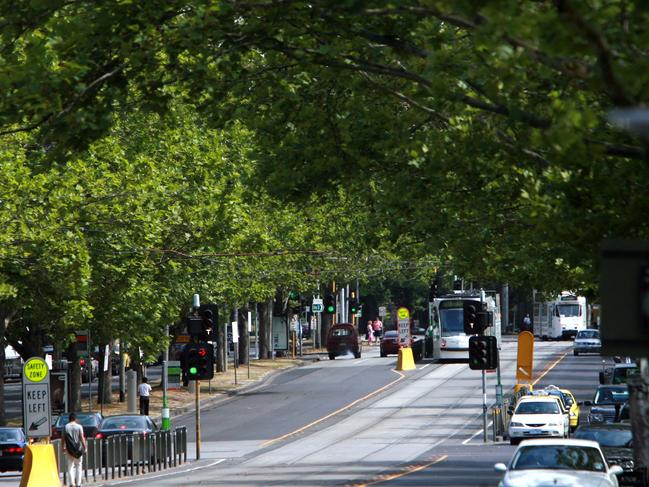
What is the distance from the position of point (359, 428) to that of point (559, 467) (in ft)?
89.6

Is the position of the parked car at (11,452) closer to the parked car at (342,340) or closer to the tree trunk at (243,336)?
the tree trunk at (243,336)

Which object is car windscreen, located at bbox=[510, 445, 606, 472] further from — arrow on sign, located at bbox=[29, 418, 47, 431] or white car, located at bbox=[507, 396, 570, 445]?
white car, located at bbox=[507, 396, 570, 445]

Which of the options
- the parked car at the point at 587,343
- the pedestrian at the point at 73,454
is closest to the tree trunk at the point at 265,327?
the parked car at the point at 587,343

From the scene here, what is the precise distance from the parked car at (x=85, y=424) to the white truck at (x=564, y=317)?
63276 millimetres

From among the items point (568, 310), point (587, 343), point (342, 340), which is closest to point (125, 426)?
point (342, 340)

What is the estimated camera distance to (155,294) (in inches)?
1836

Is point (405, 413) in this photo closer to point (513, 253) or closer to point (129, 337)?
point (129, 337)

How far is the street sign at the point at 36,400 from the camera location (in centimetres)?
2673

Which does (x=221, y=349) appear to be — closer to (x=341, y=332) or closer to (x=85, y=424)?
(x=341, y=332)

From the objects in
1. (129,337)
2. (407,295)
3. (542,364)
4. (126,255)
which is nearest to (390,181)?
(126,255)

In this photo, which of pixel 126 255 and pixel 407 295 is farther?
pixel 407 295

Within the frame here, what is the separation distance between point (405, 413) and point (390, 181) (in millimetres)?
30215

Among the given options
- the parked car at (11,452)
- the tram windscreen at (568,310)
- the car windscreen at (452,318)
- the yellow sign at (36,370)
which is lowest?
the parked car at (11,452)

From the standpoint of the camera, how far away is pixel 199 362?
1494 inches
